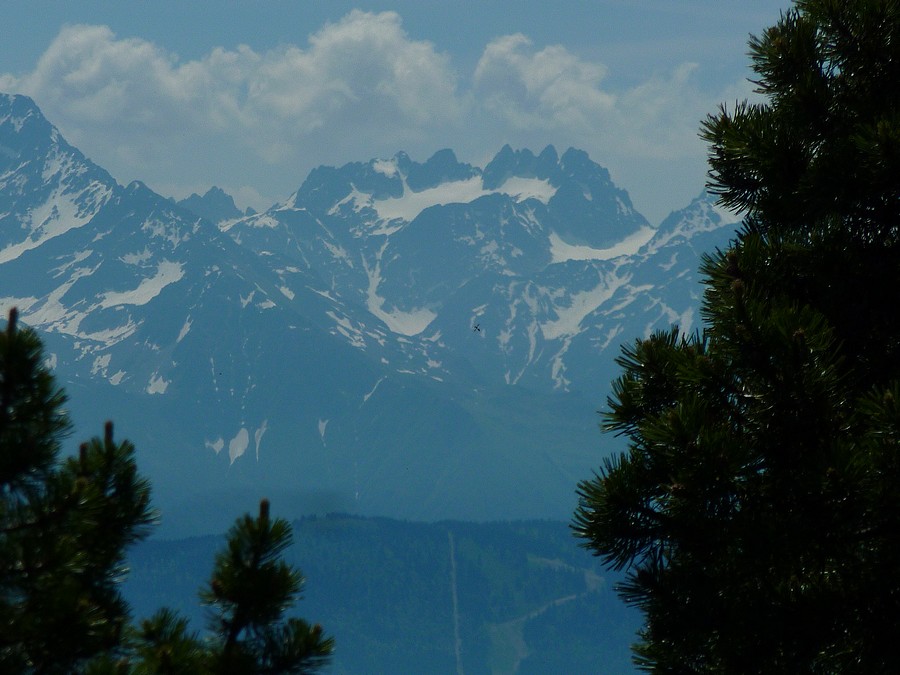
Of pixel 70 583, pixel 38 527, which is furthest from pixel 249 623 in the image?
pixel 38 527

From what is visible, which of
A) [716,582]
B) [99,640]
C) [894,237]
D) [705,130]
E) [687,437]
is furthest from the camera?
[705,130]

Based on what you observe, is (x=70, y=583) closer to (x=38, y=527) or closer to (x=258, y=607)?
(x=38, y=527)

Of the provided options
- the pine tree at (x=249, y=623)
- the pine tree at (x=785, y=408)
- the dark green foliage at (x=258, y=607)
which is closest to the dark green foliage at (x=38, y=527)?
the pine tree at (x=249, y=623)

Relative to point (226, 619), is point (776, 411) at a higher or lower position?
higher

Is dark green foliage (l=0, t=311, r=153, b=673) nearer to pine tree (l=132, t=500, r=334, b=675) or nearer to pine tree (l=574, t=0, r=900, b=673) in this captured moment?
pine tree (l=132, t=500, r=334, b=675)

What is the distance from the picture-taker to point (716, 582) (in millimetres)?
6461

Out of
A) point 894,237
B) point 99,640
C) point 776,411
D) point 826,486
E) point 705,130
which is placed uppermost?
point 705,130

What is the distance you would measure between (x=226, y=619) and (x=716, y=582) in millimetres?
3205

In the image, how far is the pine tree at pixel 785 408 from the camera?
575cm

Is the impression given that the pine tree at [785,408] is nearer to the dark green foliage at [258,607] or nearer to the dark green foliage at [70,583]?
the dark green foliage at [258,607]

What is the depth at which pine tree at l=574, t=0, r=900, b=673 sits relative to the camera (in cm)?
575

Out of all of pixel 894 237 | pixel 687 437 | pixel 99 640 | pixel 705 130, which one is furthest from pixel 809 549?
pixel 99 640

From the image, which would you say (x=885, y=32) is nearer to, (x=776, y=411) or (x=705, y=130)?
(x=705, y=130)

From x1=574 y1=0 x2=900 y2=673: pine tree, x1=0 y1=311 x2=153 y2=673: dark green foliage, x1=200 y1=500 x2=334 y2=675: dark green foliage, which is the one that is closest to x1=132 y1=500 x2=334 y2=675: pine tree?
x1=200 y1=500 x2=334 y2=675: dark green foliage
